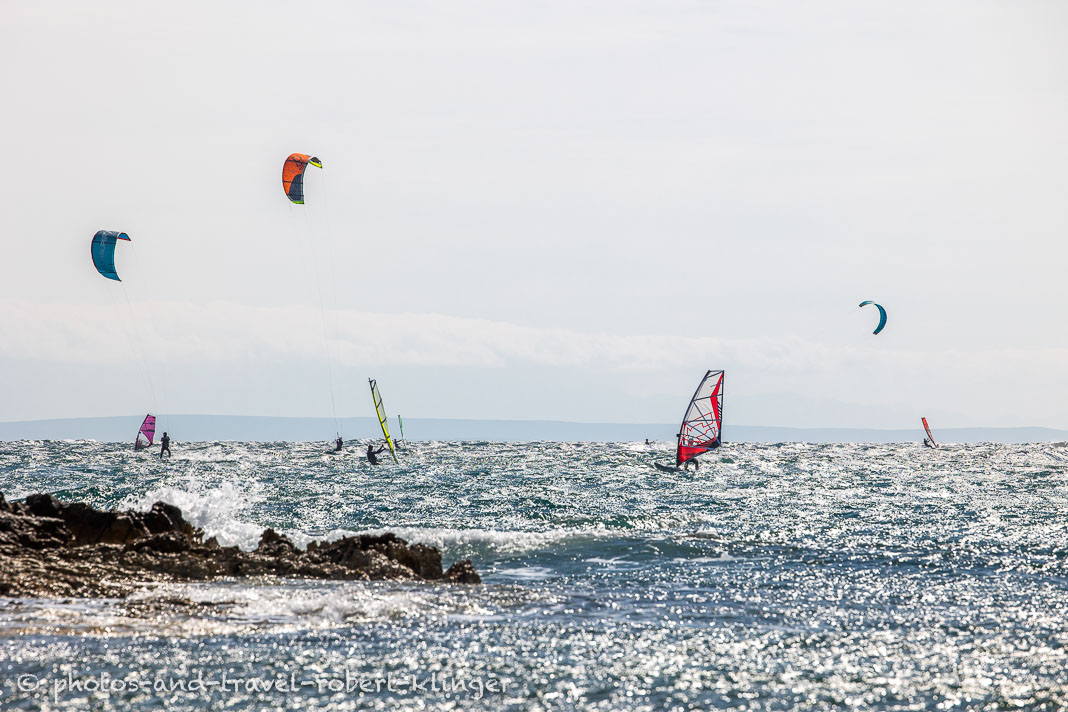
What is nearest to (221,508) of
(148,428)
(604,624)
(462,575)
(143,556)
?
(143,556)

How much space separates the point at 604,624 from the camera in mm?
12234

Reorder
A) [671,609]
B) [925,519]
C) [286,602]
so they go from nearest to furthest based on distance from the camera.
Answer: [286,602], [671,609], [925,519]

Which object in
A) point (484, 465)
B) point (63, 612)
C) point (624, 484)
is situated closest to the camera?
point (63, 612)

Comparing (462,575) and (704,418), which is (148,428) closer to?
(704,418)

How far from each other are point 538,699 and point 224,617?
427cm

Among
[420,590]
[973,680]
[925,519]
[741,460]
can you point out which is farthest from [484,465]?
[973,680]

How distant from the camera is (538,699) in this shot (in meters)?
9.04

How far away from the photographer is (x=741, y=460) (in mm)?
58688

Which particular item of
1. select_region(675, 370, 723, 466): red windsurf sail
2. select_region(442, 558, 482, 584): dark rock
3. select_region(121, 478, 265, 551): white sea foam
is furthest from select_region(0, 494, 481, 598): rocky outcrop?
select_region(675, 370, 723, 466): red windsurf sail

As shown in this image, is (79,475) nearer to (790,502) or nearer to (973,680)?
(790,502)

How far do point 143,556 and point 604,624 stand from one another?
6.75 metres

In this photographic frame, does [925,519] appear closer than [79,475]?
Yes

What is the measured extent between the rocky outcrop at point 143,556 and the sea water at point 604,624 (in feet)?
2.23

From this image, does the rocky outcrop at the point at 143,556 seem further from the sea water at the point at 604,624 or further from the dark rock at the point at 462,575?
the sea water at the point at 604,624
